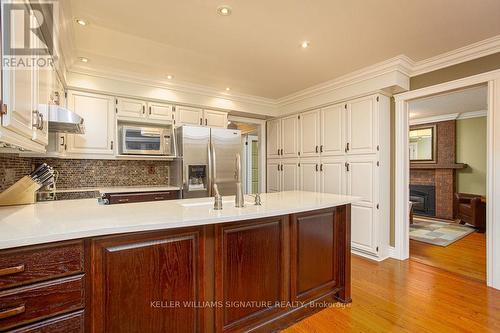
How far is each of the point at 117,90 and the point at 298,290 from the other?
319 centimetres

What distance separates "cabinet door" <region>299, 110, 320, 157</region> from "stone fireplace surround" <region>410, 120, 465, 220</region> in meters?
3.85

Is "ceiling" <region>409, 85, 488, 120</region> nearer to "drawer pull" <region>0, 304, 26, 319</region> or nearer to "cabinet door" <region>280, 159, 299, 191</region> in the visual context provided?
"cabinet door" <region>280, 159, 299, 191</region>

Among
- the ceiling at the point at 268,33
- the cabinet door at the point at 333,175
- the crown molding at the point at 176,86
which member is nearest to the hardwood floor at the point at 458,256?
the cabinet door at the point at 333,175

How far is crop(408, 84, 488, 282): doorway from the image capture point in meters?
4.30

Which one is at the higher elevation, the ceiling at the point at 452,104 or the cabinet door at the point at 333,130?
the ceiling at the point at 452,104

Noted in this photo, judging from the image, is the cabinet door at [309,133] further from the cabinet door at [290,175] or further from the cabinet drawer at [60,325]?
the cabinet drawer at [60,325]

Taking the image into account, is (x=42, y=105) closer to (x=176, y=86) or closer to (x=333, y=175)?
(x=176, y=86)

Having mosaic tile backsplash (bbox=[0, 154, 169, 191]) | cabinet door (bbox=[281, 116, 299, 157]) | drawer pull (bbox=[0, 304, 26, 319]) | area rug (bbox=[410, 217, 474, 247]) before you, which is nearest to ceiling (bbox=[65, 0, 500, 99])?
cabinet door (bbox=[281, 116, 299, 157])

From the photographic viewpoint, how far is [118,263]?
126cm

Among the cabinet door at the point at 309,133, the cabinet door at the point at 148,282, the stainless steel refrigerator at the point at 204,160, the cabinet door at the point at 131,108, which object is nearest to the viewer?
the cabinet door at the point at 148,282

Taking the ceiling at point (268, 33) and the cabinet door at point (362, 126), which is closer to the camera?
the ceiling at point (268, 33)

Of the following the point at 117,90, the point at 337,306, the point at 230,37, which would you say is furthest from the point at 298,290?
the point at 117,90

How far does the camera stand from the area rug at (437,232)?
4031 mm

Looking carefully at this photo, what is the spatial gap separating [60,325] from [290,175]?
3.79 metres
